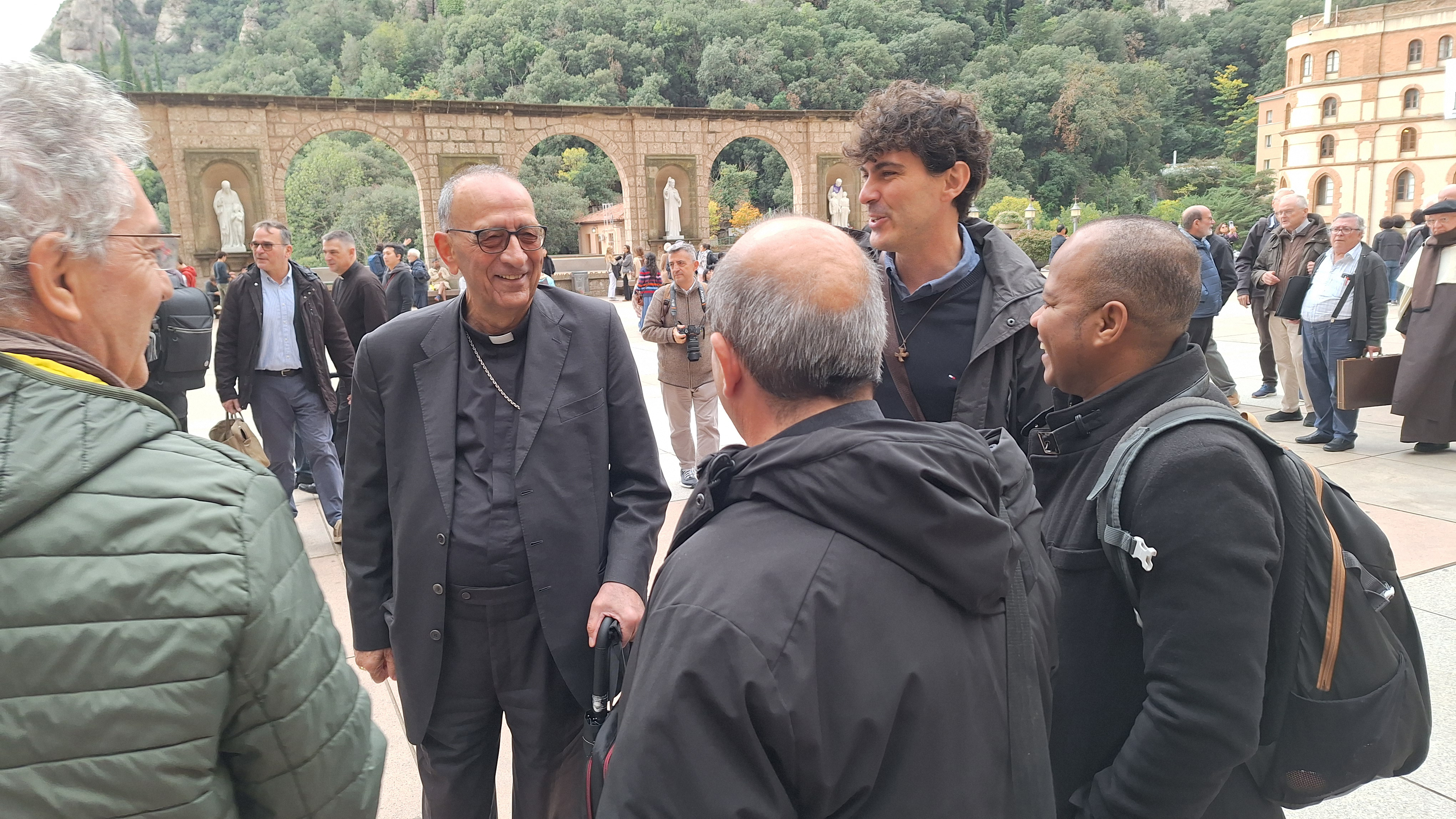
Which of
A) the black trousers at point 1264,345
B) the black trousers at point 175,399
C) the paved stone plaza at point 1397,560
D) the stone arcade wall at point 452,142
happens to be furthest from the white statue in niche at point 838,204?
the black trousers at point 175,399

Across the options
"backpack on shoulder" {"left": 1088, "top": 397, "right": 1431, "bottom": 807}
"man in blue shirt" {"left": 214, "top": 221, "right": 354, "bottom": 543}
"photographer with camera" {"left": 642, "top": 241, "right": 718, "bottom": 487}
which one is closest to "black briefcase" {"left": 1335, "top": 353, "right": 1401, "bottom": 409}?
"photographer with camera" {"left": 642, "top": 241, "right": 718, "bottom": 487}

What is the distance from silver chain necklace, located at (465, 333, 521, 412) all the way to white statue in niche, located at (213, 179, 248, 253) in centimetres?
2727

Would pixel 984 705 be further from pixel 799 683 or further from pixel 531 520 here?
pixel 531 520

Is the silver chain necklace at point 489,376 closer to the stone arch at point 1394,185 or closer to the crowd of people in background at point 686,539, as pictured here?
the crowd of people in background at point 686,539

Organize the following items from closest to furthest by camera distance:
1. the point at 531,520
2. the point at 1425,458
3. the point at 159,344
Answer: the point at 531,520, the point at 159,344, the point at 1425,458

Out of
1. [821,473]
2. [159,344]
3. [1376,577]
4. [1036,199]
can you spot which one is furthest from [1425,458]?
[1036,199]

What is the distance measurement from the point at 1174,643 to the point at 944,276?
130 centimetres

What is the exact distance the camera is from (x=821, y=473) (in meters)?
1.07

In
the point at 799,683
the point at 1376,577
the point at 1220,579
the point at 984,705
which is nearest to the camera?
the point at 799,683

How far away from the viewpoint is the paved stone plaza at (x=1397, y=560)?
2.82 m

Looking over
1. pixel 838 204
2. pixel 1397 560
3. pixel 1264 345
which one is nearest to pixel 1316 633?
pixel 1397 560

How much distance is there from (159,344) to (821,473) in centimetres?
504

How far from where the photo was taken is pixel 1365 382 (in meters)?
6.35

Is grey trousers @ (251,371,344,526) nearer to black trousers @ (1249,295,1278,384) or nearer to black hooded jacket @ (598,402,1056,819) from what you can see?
black hooded jacket @ (598,402,1056,819)
